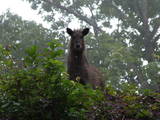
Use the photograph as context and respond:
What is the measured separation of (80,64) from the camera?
10.4 meters

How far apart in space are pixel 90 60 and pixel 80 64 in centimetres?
1806

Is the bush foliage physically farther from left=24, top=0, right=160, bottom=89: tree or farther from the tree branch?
the tree branch

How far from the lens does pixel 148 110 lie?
5.31m

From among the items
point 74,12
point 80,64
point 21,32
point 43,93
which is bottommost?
point 43,93

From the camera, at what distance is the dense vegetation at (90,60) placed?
166 inches

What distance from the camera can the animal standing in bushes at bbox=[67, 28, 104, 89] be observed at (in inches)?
398

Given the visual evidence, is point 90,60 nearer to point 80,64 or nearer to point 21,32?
point 21,32

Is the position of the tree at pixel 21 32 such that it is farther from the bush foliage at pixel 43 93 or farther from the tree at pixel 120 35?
the bush foliage at pixel 43 93

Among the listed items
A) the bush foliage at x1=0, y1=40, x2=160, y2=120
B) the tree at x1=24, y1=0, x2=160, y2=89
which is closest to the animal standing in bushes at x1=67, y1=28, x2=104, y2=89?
the bush foliage at x1=0, y1=40, x2=160, y2=120

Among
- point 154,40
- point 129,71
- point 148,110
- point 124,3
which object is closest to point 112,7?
point 124,3

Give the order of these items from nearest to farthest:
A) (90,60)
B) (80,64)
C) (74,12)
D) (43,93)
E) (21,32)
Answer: (43,93)
(80,64)
(90,60)
(21,32)
(74,12)

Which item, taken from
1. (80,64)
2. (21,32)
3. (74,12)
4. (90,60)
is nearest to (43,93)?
(80,64)

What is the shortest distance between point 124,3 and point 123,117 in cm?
2742

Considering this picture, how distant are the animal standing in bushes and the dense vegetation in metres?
0.58
